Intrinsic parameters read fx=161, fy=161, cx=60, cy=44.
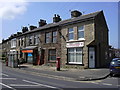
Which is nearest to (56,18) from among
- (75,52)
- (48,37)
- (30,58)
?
(48,37)

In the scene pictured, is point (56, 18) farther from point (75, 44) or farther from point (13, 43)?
point (13, 43)

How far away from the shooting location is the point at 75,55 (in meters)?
21.1

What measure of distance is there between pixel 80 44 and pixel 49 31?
695 centimetres

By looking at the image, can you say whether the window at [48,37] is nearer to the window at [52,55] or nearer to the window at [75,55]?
the window at [52,55]

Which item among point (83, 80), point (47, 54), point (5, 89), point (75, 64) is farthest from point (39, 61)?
point (5, 89)

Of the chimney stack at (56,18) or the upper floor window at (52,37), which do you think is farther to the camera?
the chimney stack at (56,18)

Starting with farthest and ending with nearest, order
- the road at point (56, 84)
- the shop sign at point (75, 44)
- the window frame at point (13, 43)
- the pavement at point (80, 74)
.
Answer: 1. the window frame at point (13, 43)
2. the shop sign at point (75, 44)
3. the pavement at point (80, 74)
4. the road at point (56, 84)

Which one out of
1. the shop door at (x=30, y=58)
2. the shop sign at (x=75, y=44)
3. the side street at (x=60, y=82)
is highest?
the shop sign at (x=75, y=44)

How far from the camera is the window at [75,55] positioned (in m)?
20.6

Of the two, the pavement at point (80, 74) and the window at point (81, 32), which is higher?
the window at point (81, 32)

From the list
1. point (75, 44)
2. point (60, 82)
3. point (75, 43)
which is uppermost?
point (75, 43)

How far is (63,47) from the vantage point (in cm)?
2272

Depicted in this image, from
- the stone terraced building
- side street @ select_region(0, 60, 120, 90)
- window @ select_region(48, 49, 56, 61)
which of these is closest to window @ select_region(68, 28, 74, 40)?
the stone terraced building

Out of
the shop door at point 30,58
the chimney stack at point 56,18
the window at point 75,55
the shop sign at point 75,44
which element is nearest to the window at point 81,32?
the shop sign at point 75,44
